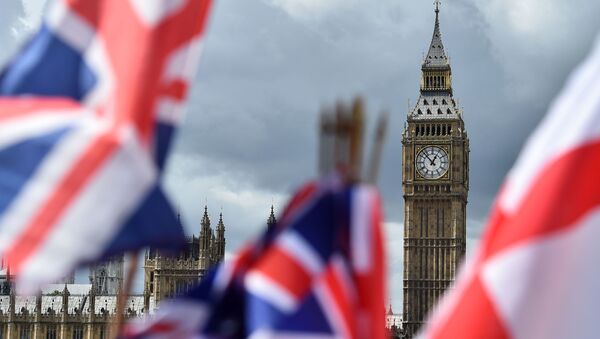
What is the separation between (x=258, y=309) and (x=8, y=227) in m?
1.36

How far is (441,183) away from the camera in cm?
7869

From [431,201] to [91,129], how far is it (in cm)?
7190

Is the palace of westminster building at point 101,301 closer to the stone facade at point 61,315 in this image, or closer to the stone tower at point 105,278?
the stone facade at point 61,315

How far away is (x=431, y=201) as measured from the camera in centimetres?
7888

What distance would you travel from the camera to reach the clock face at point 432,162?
78750 millimetres

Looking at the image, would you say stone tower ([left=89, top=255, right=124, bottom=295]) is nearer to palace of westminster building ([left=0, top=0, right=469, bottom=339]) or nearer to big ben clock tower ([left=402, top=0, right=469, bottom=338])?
palace of westminster building ([left=0, top=0, right=469, bottom=339])

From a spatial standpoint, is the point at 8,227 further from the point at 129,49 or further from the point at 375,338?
the point at 375,338

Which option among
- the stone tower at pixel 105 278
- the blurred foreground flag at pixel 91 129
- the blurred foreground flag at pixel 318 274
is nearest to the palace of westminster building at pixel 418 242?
the stone tower at pixel 105 278

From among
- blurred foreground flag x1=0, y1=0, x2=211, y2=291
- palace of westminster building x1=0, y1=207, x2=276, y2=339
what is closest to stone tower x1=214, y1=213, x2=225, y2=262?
palace of westminster building x1=0, y1=207, x2=276, y2=339

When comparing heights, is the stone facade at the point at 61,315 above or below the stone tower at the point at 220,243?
below

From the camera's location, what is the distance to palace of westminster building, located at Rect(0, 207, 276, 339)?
266 feet

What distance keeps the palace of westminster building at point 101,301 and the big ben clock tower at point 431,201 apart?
8059 mm

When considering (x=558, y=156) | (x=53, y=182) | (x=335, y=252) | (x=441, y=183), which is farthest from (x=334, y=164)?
(x=441, y=183)

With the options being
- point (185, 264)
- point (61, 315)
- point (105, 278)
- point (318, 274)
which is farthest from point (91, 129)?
point (105, 278)
